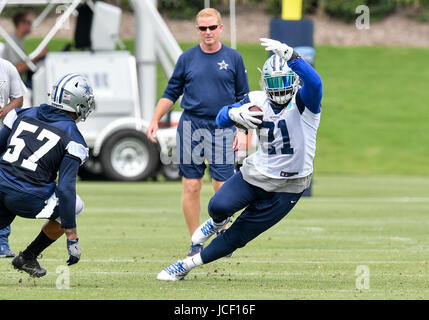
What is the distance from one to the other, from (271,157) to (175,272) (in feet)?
3.50

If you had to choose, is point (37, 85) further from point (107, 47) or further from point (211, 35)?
point (211, 35)

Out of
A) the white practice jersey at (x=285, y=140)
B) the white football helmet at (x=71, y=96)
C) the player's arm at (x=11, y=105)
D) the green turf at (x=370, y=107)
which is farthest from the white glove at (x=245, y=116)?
the green turf at (x=370, y=107)

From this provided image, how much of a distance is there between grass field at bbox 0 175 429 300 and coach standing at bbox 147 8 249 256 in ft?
2.09

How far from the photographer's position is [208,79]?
9430mm

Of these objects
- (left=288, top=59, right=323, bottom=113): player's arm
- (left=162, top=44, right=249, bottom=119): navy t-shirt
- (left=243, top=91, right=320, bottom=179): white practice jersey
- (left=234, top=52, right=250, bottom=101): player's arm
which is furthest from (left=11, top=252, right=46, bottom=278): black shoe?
(left=234, top=52, right=250, bottom=101): player's arm

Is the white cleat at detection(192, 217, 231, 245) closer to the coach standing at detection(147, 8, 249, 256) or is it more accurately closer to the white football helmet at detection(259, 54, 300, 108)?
the white football helmet at detection(259, 54, 300, 108)

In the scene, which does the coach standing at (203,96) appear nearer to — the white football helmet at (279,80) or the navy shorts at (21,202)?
the white football helmet at (279,80)

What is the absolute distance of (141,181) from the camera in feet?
60.5

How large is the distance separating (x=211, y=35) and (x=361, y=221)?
3922 mm

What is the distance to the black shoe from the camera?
25.1 feet

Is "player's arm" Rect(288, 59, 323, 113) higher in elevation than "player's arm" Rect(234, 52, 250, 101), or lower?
higher
